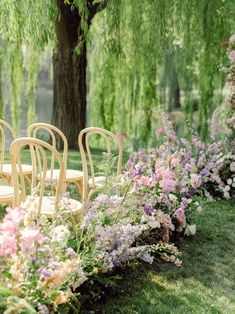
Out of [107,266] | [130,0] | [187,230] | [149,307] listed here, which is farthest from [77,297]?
[130,0]

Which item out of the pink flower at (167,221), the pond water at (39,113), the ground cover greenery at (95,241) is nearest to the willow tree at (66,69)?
the ground cover greenery at (95,241)

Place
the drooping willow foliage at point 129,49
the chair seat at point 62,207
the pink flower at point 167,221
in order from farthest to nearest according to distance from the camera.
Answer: the drooping willow foliage at point 129,49 → the pink flower at point 167,221 → the chair seat at point 62,207

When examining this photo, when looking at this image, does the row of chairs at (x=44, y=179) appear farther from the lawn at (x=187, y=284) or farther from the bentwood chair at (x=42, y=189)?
the lawn at (x=187, y=284)

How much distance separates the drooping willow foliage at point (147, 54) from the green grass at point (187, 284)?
2.33 m

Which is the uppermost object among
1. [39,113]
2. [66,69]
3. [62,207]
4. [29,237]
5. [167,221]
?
[66,69]

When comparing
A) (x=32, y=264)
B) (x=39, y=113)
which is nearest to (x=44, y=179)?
(x=32, y=264)

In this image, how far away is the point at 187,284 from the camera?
11.4 feet

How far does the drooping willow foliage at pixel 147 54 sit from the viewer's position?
574 centimetres

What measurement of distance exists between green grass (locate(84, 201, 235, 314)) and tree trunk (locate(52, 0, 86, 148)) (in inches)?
152

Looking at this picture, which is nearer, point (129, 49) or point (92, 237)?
point (92, 237)

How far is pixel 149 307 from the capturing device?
3.08 m

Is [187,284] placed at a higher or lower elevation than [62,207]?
lower

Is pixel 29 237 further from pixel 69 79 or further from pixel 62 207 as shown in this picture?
pixel 69 79

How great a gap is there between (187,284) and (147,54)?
14.8 feet
